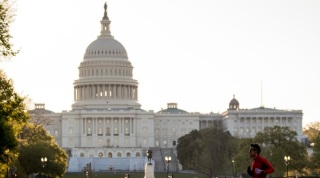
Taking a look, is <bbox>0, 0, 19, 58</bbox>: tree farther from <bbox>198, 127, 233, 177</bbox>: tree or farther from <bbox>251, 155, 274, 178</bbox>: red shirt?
<bbox>198, 127, 233, 177</bbox>: tree

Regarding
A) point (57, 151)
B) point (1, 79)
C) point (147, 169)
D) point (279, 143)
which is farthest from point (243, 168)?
point (1, 79)

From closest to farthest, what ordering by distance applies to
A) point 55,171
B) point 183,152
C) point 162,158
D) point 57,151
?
point 55,171 < point 57,151 < point 183,152 < point 162,158

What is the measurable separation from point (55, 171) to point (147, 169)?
17.7 m

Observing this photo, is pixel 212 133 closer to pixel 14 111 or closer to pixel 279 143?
pixel 279 143

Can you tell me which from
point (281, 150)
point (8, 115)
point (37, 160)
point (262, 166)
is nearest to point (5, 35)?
point (8, 115)

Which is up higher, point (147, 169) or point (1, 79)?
point (1, 79)

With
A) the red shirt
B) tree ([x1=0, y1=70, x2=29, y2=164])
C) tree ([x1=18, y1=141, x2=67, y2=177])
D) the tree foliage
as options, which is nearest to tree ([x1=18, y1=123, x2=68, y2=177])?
tree ([x1=18, y1=141, x2=67, y2=177])

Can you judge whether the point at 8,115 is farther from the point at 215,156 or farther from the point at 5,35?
the point at 215,156

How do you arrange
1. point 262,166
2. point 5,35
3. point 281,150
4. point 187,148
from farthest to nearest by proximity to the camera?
1. point 187,148
2. point 281,150
3. point 5,35
4. point 262,166

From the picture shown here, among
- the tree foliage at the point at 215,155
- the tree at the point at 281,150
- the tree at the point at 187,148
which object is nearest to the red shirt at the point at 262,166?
the tree at the point at 281,150

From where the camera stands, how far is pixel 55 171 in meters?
87.9

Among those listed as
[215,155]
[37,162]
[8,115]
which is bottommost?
[37,162]

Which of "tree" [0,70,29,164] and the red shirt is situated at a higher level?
"tree" [0,70,29,164]

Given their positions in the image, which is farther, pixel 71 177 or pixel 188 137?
pixel 188 137
